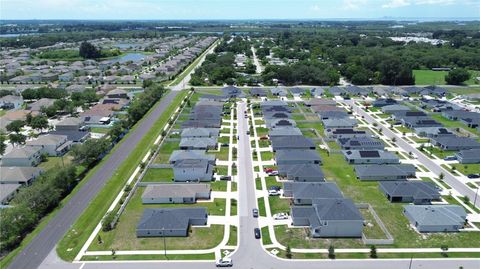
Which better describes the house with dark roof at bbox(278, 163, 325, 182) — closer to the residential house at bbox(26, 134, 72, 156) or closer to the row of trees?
the row of trees

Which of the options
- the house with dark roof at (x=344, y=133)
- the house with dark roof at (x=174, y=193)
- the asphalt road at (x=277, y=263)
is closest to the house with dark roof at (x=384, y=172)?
the house with dark roof at (x=344, y=133)

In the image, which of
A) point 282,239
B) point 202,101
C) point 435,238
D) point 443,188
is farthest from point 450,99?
point 282,239

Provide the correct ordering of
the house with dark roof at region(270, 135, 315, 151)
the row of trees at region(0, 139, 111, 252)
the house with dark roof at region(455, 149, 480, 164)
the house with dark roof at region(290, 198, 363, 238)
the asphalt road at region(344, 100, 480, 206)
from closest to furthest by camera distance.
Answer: the row of trees at region(0, 139, 111, 252) < the house with dark roof at region(290, 198, 363, 238) < the asphalt road at region(344, 100, 480, 206) < the house with dark roof at region(455, 149, 480, 164) < the house with dark roof at region(270, 135, 315, 151)

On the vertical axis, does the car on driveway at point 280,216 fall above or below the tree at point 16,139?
below

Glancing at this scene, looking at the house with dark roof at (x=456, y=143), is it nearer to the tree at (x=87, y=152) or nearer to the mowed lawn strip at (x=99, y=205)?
the mowed lawn strip at (x=99, y=205)

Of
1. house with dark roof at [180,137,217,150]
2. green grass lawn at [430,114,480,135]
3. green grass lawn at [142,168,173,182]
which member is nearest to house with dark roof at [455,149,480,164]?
green grass lawn at [430,114,480,135]

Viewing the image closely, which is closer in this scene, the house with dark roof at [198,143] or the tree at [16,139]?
the house with dark roof at [198,143]

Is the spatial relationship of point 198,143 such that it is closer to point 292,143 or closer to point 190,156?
point 190,156
